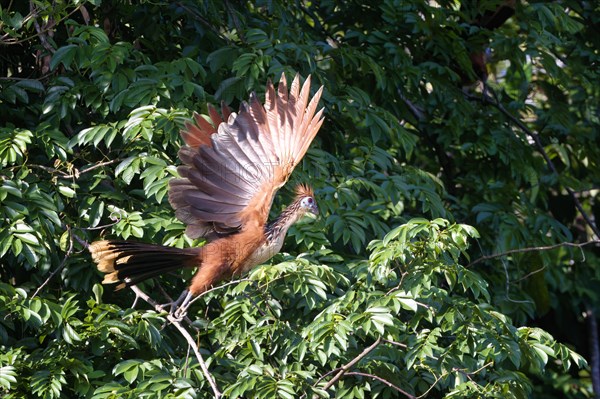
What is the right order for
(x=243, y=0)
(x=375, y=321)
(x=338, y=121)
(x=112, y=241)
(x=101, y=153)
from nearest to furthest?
(x=375, y=321)
(x=112, y=241)
(x=101, y=153)
(x=338, y=121)
(x=243, y=0)

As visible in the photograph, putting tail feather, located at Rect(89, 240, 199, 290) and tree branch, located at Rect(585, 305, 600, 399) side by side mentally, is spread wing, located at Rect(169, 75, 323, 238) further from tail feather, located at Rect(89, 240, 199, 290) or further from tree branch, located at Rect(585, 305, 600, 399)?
tree branch, located at Rect(585, 305, 600, 399)

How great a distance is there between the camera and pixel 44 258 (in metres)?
3.42

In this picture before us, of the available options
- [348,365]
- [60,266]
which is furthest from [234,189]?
[348,365]

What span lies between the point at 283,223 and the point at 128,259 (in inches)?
24.3

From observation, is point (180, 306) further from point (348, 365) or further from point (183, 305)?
point (348, 365)

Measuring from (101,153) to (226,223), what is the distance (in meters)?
0.77

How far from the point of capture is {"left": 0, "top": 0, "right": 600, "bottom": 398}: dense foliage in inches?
127

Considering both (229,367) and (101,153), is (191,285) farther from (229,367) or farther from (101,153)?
(101,153)

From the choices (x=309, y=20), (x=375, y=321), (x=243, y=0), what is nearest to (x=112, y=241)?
(x=375, y=321)

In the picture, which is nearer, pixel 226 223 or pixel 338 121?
pixel 226 223

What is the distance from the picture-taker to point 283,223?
3479mm

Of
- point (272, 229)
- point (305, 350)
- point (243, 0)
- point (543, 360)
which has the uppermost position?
point (243, 0)

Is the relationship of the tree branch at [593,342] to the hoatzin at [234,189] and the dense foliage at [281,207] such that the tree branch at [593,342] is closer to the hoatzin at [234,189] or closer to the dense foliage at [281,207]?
the dense foliage at [281,207]

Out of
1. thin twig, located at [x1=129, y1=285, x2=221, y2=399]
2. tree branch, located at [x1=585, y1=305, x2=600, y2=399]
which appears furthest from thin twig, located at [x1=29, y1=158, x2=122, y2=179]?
tree branch, located at [x1=585, y1=305, x2=600, y2=399]
